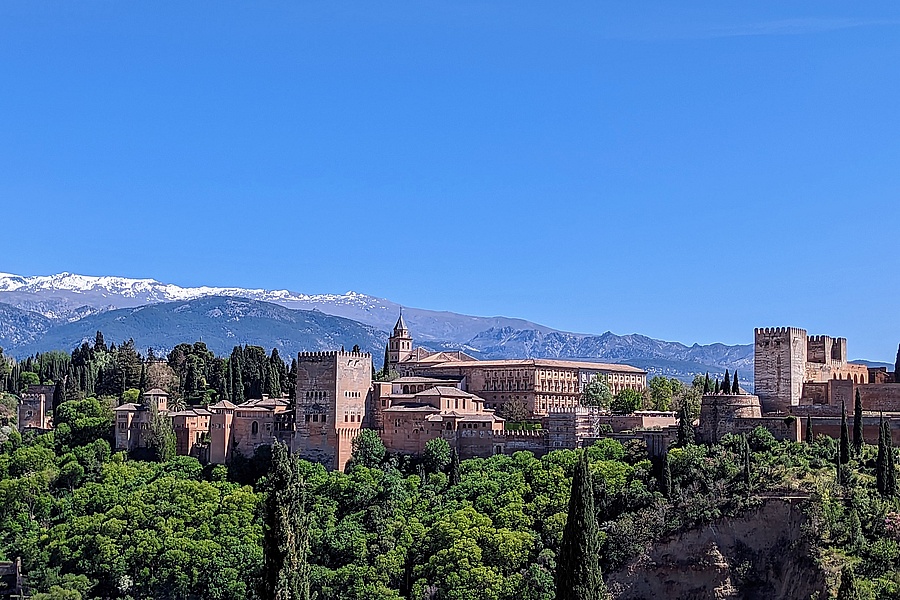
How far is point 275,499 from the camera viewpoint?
31312mm

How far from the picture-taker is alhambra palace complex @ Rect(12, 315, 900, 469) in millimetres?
62875

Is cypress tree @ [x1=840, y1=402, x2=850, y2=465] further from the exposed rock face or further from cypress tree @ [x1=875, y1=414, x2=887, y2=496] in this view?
the exposed rock face

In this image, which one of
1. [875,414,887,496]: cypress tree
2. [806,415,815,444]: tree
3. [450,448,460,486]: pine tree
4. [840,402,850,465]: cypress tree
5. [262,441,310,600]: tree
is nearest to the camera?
[262,441,310,600]: tree

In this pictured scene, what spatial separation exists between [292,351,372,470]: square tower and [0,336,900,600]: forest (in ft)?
4.34

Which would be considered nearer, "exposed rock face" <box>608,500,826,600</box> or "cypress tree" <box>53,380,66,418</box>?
"exposed rock face" <box>608,500,826,600</box>

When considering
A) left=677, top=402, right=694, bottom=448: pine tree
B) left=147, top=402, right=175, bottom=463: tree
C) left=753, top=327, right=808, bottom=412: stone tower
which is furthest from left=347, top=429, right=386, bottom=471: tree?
left=753, top=327, right=808, bottom=412: stone tower

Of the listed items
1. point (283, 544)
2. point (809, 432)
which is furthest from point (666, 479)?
point (283, 544)

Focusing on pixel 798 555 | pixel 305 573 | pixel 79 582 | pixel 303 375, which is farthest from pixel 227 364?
pixel 305 573

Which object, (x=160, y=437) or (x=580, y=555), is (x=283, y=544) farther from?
(x=160, y=437)

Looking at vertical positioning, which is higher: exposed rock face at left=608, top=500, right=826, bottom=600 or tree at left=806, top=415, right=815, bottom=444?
tree at left=806, top=415, right=815, bottom=444

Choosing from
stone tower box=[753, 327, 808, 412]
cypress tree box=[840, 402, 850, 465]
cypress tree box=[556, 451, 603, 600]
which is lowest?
cypress tree box=[556, 451, 603, 600]

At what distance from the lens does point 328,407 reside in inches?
2704

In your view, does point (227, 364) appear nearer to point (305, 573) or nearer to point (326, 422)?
point (326, 422)

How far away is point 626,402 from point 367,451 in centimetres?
1918
